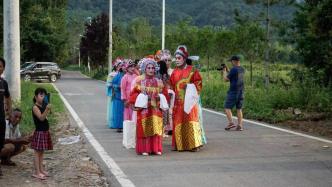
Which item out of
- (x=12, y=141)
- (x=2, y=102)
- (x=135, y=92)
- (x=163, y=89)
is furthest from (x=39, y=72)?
(x=2, y=102)

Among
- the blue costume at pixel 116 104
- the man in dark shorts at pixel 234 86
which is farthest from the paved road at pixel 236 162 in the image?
the man in dark shorts at pixel 234 86

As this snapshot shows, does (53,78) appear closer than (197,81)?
No

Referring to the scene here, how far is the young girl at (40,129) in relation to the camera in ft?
26.0

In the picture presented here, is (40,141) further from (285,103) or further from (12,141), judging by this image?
(285,103)

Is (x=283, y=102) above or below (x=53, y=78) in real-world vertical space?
above

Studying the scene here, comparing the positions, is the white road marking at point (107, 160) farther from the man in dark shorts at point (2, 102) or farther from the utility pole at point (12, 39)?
the utility pole at point (12, 39)

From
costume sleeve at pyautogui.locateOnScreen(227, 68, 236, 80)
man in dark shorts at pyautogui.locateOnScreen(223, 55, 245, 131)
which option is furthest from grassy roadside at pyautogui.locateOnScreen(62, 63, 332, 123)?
costume sleeve at pyautogui.locateOnScreen(227, 68, 236, 80)

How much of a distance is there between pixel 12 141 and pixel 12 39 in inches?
197

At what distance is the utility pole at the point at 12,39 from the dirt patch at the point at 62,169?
289 centimetres

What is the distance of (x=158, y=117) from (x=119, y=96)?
3343mm

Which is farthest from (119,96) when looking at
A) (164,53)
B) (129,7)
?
(129,7)

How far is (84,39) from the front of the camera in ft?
200

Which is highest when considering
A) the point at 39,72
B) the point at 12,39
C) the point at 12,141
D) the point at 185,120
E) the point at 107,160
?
the point at 12,39

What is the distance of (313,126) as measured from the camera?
541 inches
